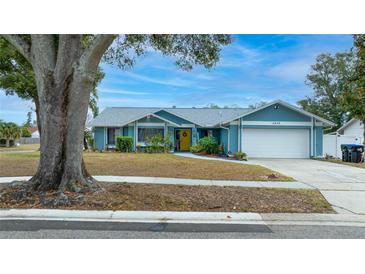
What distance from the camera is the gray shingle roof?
24.5 meters

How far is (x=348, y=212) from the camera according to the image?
642cm

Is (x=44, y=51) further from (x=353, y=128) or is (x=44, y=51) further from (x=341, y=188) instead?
(x=353, y=128)

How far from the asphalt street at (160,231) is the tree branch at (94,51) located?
3.58 meters

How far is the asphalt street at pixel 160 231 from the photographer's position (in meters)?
4.79

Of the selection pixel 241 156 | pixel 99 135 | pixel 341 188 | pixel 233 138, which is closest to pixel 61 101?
pixel 341 188

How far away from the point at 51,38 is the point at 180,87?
1896 cm

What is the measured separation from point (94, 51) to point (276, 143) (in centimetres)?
1607

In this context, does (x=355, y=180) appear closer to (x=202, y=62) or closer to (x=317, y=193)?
(x=317, y=193)

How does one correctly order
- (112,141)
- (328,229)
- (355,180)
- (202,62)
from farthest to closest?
(112,141) → (355,180) → (202,62) → (328,229)

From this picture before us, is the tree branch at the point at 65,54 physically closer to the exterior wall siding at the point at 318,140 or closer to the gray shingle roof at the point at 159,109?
the gray shingle roof at the point at 159,109

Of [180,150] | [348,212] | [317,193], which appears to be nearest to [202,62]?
[317,193]

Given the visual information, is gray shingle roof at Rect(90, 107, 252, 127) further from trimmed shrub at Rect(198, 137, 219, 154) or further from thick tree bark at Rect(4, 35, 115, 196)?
thick tree bark at Rect(4, 35, 115, 196)

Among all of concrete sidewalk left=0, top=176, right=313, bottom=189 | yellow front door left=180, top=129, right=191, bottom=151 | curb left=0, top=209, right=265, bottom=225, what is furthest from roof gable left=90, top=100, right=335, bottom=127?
curb left=0, top=209, right=265, bottom=225

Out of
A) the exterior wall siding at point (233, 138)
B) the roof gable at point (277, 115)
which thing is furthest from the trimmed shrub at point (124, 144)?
the roof gable at point (277, 115)
